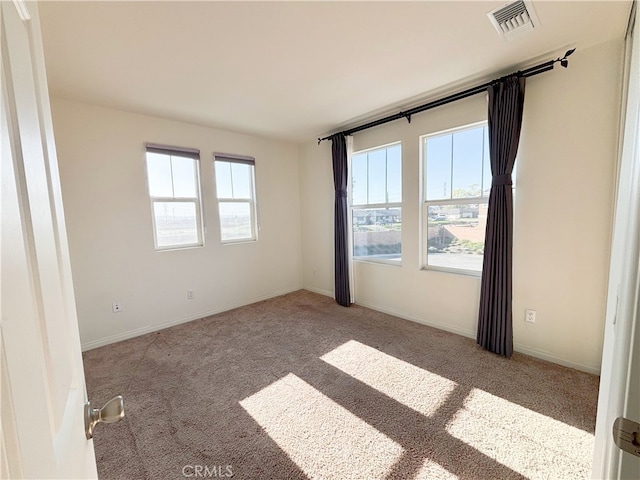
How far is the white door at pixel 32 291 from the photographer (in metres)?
0.34

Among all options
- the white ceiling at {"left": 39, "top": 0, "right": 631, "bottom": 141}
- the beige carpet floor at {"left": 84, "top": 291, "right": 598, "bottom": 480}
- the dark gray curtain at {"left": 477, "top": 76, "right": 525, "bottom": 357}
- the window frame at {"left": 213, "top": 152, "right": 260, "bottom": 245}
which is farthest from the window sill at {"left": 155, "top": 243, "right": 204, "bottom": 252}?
the dark gray curtain at {"left": 477, "top": 76, "right": 525, "bottom": 357}

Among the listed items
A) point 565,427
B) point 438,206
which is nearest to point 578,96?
point 438,206

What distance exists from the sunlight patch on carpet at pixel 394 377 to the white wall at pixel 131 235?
2097 millimetres

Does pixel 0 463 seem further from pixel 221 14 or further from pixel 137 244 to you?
pixel 137 244

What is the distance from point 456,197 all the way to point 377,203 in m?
1.03

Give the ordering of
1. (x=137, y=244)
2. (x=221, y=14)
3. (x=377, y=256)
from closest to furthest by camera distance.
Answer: (x=221, y=14), (x=137, y=244), (x=377, y=256)

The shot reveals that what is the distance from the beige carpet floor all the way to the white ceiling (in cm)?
258

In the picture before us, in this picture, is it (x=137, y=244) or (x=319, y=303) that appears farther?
(x=319, y=303)

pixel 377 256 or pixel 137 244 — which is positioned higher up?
pixel 137 244

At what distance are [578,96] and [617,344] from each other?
2.50 m

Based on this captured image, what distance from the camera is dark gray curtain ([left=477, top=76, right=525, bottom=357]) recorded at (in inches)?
91.0

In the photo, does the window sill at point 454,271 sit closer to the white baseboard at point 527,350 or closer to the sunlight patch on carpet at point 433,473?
the white baseboard at point 527,350

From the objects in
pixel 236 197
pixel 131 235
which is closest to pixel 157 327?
pixel 131 235

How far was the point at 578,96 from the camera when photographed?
2.10 meters
